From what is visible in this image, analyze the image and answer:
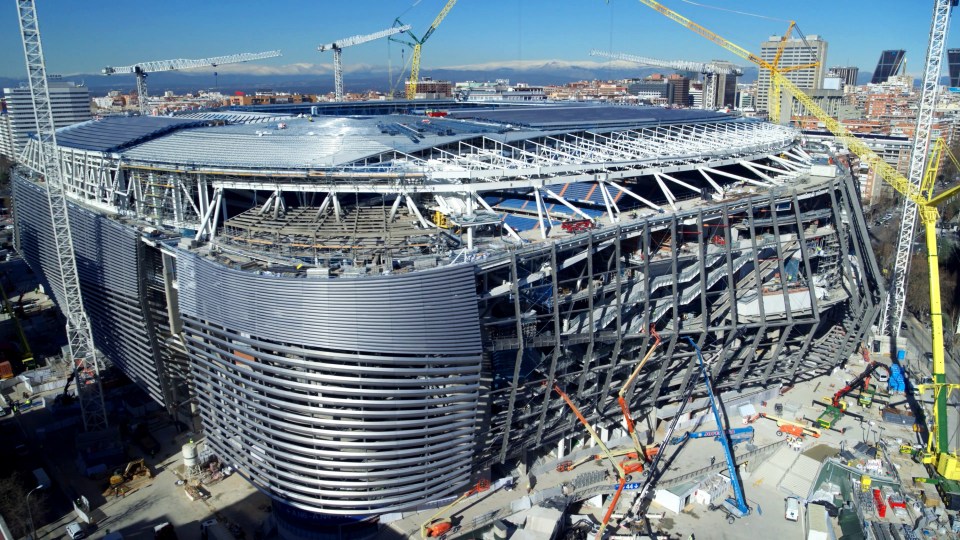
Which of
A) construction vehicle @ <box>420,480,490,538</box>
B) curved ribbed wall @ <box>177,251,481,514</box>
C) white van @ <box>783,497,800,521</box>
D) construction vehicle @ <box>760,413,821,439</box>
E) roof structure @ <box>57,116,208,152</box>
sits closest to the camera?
curved ribbed wall @ <box>177,251,481,514</box>

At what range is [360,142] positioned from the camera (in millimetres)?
50188

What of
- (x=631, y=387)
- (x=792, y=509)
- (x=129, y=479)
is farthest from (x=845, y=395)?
(x=129, y=479)

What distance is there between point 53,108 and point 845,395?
557 ft

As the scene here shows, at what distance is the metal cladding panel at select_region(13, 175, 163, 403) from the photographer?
45938 millimetres

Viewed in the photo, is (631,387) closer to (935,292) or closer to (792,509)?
(792,509)

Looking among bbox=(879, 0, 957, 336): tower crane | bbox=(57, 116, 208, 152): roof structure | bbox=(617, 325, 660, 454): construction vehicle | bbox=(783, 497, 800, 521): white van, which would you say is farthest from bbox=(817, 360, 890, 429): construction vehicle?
bbox=(57, 116, 208, 152): roof structure

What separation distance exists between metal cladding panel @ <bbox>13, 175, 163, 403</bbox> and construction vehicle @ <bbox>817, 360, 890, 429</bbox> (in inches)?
1974

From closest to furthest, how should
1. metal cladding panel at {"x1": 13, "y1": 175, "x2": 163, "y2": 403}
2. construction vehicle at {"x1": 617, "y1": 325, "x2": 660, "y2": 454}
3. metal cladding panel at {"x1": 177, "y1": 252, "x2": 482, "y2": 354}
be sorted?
metal cladding panel at {"x1": 177, "y1": 252, "x2": 482, "y2": 354}
construction vehicle at {"x1": 617, "y1": 325, "x2": 660, "y2": 454}
metal cladding panel at {"x1": 13, "y1": 175, "x2": 163, "y2": 403}

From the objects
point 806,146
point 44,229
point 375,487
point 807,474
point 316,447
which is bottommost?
point 807,474

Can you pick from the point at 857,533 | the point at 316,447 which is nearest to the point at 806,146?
the point at 857,533

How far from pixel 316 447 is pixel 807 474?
33.1 m

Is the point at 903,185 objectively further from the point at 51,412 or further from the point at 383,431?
the point at 51,412

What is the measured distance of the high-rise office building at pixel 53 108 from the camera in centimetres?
15175

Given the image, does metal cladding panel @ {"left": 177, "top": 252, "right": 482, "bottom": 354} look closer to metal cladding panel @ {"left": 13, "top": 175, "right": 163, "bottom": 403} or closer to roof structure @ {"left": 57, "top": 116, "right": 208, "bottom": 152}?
metal cladding panel @ {"left": 13, "top": 175, "right": 163, "bottom": 403}
